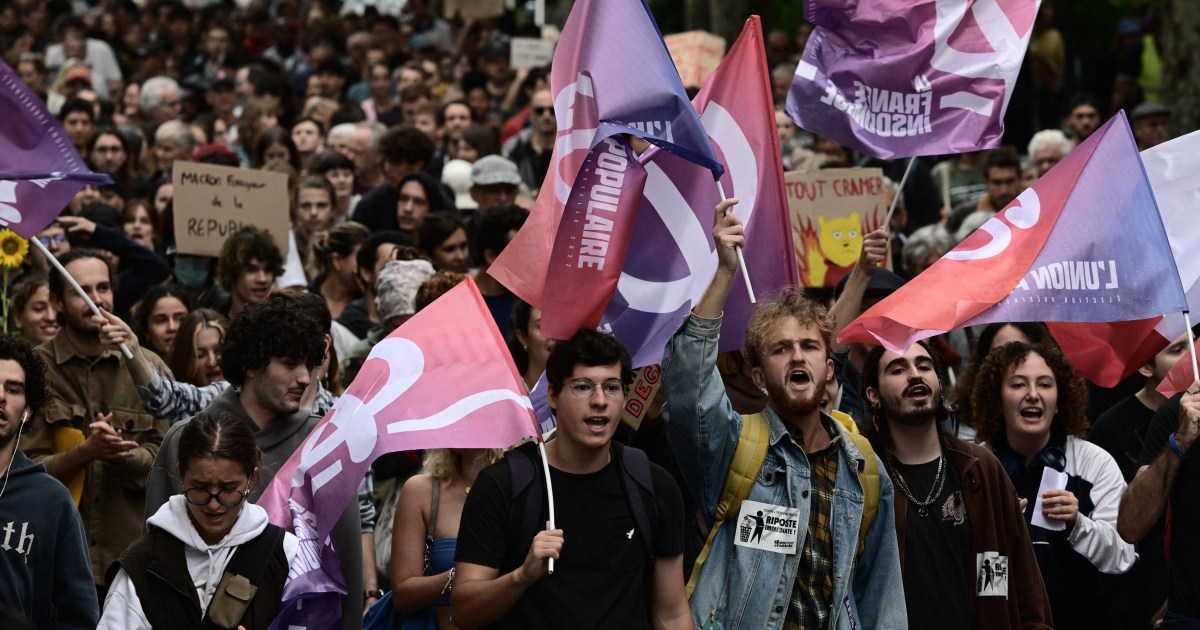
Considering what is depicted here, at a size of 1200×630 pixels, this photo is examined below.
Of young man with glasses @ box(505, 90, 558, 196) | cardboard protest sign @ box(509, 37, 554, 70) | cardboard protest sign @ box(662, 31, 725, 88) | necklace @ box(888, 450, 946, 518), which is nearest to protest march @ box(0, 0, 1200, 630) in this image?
necklace @ box(888, 450, 946, 518)

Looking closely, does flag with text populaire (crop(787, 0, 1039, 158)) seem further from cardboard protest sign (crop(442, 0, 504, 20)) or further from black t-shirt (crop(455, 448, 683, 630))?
cardboard protest sign (crop(442, 0, 504, 20))

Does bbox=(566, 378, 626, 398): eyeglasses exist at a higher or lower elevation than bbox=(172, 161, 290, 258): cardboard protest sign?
lower

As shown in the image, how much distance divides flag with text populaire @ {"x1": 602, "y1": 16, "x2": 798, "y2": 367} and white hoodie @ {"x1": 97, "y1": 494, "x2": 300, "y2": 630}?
159 centimetres

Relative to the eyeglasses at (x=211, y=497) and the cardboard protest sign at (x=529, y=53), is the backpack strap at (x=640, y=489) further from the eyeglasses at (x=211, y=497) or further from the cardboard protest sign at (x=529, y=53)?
the cardboard protest sign at (x=529, y=53)

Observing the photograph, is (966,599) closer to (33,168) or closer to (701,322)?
(701,322)

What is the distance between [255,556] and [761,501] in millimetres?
1559

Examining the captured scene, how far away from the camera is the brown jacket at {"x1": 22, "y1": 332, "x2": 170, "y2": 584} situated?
742cm

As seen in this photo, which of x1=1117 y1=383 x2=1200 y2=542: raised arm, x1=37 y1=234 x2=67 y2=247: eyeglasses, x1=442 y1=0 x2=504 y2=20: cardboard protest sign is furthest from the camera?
x1=442 y1=0 x2=504 y2=20: cardboard protest sign

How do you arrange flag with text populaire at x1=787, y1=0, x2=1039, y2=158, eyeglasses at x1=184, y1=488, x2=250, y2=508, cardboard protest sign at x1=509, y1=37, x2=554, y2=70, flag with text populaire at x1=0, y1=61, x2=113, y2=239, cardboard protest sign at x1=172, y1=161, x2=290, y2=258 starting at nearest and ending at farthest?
eyeglasses at x1=184, y1=488, x2=250, y2=508
flag with text populaire at x1=0, y1=61, x2=113, y2=239
flag with text populaire at x1=787, y1=0, x2=1039, y2=158
cardboard protest sign at x1=172, y1=161, x2=290, y2=258
cardboard protest sign at x1=509, y1=37, x2=554, y2=70

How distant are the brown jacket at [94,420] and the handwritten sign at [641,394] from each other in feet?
6.76

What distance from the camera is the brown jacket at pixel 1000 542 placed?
20.4ft

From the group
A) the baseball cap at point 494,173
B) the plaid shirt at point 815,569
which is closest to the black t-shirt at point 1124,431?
the plaid shirt at point 815,569

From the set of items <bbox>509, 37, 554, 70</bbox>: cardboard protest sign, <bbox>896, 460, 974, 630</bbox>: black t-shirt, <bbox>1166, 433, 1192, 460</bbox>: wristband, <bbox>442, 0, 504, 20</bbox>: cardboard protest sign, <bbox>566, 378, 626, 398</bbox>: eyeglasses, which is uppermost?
<bbox>442, 0, 504, 20</bbox>: cardboard protest sign

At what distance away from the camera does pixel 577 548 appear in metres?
5.44
